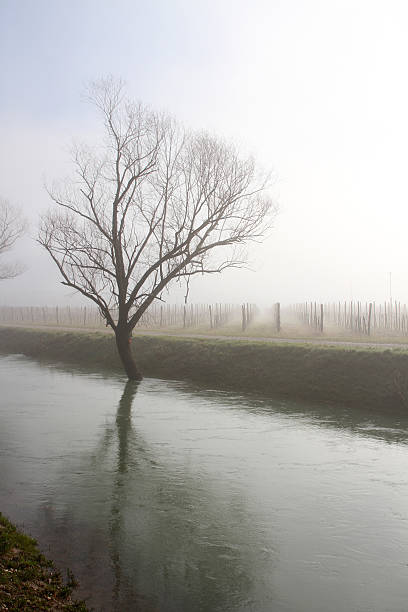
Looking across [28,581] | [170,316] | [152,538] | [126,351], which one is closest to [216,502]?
[152,538]

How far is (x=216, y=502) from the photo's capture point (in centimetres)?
1108

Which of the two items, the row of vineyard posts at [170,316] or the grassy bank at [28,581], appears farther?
the row of vineyard posts at [170,316]

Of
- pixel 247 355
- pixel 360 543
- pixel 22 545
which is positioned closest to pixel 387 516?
pixel 360 543

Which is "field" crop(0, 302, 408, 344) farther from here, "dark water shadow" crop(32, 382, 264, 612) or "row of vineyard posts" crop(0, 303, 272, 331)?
"dark water shadow" crop(32, 382, 264, 612)

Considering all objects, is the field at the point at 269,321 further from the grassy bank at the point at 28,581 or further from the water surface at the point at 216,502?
the grassy bank at the point at 28,581

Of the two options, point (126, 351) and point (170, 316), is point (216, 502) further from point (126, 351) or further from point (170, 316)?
point (170, 316)

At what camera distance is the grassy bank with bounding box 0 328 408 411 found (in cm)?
2116

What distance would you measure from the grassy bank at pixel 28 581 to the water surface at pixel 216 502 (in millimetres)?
343

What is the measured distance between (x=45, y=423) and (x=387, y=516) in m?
11.1

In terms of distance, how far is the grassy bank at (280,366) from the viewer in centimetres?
2116

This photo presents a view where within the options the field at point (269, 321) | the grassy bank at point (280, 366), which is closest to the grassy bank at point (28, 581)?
the grassy bank at point (280, 366)

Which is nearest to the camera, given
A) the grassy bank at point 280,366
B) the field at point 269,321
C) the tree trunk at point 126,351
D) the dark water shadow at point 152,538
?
the dark water shadow at point 152,538

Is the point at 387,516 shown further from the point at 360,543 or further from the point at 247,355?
the point at 247,355

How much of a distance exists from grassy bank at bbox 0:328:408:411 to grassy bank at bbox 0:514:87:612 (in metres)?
14.9
